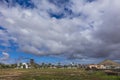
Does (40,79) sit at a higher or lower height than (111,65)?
lower

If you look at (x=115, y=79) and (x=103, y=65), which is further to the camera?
(x=103, y=65)

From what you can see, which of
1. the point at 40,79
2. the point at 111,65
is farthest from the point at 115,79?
the point at 111,65

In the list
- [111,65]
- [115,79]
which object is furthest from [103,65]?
[115,79]

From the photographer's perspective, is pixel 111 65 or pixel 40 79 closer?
pixel 40 79

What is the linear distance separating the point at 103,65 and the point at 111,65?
7502 mm

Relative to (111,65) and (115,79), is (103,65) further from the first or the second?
(115,79)

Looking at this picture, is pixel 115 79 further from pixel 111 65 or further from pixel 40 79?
pixel 111 65

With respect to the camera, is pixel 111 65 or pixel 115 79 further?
pixel 111 65

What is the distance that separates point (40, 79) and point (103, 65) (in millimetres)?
135878

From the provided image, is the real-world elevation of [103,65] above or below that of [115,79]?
above

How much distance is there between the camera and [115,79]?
57.3 m

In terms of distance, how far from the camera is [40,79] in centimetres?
5816

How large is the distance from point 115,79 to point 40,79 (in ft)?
62.6

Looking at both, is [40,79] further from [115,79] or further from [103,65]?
[103,65]
